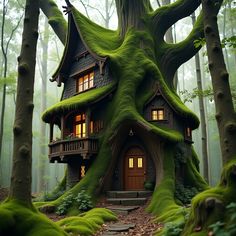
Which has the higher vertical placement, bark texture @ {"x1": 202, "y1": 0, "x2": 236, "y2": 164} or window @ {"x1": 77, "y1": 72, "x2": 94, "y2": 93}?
window @ {"x1": 77, "y1": 72, "x2": 94, "y2": 93}

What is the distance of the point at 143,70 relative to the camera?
19672 mm

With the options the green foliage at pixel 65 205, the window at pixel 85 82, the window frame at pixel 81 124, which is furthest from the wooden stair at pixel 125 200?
the window at pixel 85 82

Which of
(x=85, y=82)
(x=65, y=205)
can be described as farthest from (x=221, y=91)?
(x=85, y=82)

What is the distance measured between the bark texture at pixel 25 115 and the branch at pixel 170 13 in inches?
588

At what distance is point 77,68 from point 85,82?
4.82 ft

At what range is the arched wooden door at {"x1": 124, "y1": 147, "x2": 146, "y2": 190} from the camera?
61.1ft

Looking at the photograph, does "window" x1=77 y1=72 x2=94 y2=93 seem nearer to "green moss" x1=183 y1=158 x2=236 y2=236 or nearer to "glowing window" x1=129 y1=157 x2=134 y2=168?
"glowing window" x1=129 y1=157 x2=134 y2=168

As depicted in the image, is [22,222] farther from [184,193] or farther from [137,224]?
[184,193]

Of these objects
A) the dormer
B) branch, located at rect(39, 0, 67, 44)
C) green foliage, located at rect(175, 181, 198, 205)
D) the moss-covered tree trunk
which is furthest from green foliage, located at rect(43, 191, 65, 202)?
branch, located at rect(39, 0, 67, 44)

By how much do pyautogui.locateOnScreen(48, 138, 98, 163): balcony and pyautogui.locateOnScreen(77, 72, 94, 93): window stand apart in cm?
452

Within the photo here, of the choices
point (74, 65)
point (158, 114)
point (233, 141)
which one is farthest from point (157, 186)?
point (74, 65)

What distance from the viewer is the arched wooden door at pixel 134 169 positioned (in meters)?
18.6

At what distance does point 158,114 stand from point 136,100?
5.40 feet

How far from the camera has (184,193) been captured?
17.2 meters
